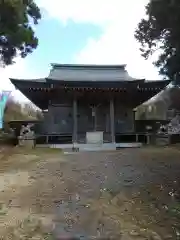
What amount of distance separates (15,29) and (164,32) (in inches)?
311

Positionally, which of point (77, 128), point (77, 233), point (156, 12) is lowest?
point (77, 233)

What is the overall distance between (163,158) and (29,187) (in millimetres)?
6537

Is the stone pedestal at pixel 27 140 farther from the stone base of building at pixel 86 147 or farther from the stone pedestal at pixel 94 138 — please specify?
the stone pedestal at pixel 94 138

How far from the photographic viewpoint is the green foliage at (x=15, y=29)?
597 inches

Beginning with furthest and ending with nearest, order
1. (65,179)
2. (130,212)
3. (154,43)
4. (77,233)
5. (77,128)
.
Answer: (77,128) < (154,43) < (65,179) < (130,212) < (77,233)

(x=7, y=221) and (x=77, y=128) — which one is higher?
(x=77, y=128)

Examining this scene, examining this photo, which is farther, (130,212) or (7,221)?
(130,212)

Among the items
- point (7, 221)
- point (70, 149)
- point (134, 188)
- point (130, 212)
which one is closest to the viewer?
point (7, 221)

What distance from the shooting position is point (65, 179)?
9.67m

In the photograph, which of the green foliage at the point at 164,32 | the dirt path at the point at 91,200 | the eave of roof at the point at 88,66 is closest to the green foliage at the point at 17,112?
the eave of roof at the point at 88,66

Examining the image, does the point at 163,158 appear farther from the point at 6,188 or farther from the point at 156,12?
the point at 6,188

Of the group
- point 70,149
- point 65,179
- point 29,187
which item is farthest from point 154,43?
point 29,187

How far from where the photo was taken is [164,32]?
1311cm

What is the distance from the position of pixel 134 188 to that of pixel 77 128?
1321 centimetres
